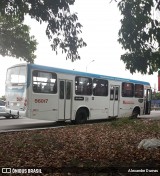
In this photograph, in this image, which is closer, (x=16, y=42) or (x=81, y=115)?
(x=81, y=115)

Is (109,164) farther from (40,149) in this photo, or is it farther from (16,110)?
(16,110)

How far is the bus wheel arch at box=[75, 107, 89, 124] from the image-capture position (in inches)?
657

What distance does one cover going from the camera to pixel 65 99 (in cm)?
1584

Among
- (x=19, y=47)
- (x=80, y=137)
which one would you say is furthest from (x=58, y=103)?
(x=19, y=47)

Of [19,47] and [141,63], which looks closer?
[141,63]

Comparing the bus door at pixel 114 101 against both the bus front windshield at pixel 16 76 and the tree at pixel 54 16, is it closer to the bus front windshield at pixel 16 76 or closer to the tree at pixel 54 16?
the bus front windshield at pixel 16 76

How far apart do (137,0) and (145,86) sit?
15176mm

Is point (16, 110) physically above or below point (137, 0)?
below

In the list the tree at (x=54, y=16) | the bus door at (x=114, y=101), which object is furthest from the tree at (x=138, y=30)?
the bus door at (x=114, y=101)

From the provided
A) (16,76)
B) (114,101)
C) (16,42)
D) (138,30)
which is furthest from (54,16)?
(16,42)

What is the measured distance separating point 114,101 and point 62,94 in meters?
4.89

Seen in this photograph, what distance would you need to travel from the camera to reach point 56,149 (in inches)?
321

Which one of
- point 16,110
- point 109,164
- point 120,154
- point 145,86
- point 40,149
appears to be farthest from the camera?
point 145,86

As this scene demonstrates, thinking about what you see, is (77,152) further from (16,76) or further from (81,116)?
(81,116)
